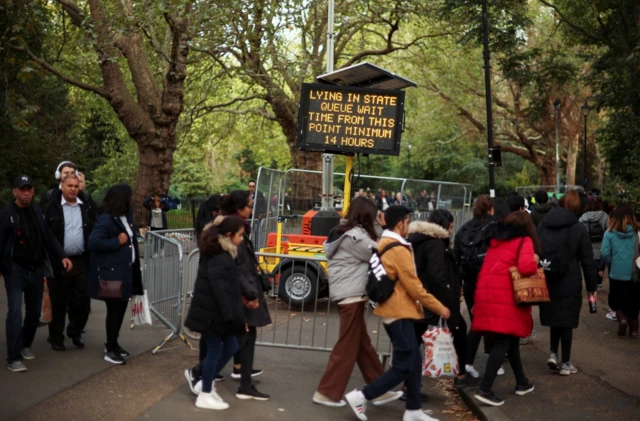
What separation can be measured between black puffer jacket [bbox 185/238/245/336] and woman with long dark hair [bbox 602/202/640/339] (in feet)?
18.7

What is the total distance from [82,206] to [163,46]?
18.2 m

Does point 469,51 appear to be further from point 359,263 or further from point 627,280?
point 359,263

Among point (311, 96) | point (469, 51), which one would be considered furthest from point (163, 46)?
point (311, 96)

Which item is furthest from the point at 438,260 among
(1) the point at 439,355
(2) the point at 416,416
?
(2) the point at 416,416

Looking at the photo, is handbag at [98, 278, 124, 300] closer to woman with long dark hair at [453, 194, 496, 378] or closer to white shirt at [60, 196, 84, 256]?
white shirt at [60, 196, 84, 256]

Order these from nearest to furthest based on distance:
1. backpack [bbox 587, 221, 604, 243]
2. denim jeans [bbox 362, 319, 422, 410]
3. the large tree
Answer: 1. denim jeans [bbox 362, 319, 422, 410]
2. backpack [bbox 587, 221, 604, 243]
3. the large tree

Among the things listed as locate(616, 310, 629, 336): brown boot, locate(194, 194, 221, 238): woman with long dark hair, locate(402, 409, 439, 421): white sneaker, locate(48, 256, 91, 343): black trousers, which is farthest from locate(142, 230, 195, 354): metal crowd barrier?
locate(616, 310, 629, 336): brown boot

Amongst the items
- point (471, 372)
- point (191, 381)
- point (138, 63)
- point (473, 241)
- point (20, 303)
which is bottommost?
point (191, 381)

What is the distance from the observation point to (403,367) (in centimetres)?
659

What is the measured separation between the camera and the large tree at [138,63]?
1977 cm

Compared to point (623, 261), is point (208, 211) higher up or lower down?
higher up

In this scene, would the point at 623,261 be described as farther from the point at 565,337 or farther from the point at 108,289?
the point at 108,289

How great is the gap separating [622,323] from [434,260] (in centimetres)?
477

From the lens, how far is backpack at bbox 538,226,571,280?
8.32 m
